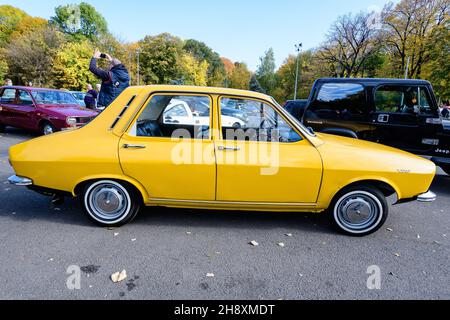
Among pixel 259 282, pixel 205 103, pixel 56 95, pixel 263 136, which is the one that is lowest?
pixel 259 282

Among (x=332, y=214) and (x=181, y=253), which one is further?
(x=332, y=214)

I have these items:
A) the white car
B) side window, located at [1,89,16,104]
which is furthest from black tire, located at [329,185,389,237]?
side window, located at [1,89,16,104]

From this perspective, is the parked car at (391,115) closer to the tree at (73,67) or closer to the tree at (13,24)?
the tree at (73,67)

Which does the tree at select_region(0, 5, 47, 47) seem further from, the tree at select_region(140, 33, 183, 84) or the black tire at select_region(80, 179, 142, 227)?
the black tire at select_region(80, 179, 142, 227)

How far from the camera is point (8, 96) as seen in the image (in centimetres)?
935

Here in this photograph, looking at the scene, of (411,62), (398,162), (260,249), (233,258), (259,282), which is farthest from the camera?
(411,62)

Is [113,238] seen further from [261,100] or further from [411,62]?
[411,62]

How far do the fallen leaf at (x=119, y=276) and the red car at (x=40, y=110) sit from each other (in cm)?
656

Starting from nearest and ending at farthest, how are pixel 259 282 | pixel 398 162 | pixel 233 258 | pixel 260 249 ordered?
1. pixel 259 282
2. pixel 233 258
3. pixel 260 249
4. pixel 398 162

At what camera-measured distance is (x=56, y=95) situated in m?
9.50

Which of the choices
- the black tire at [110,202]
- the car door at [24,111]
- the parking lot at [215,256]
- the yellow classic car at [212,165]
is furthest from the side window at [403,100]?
the car door at [24,111]

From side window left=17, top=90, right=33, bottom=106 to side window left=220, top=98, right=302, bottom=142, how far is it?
855 centimetres

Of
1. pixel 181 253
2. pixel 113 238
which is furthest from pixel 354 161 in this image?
pixel 113 238

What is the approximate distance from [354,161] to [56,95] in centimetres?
1012
